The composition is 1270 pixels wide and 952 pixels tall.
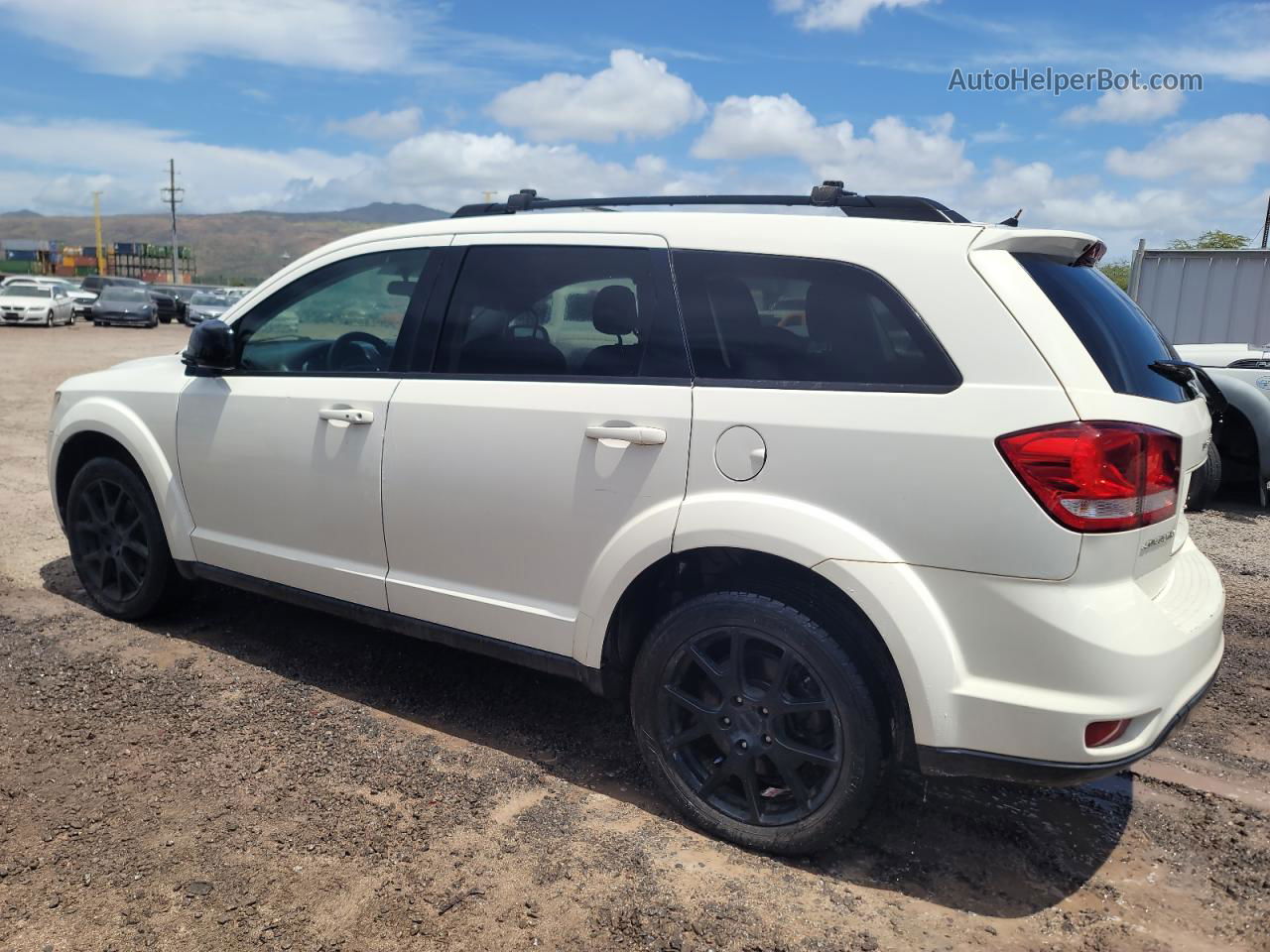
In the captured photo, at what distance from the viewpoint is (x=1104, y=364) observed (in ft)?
8.41

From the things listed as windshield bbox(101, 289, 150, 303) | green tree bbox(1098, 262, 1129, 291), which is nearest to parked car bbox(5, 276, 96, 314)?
windshield bbox(101, 289, 150, 303)

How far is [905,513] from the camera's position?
257cm

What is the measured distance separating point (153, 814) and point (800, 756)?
199 cm

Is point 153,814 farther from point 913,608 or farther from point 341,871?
point 913,608

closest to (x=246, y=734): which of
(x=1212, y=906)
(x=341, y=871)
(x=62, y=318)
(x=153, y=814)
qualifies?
(x=153, y=814)

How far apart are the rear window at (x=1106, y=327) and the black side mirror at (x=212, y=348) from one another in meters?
3.01

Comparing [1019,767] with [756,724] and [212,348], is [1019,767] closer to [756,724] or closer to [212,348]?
[756,724]

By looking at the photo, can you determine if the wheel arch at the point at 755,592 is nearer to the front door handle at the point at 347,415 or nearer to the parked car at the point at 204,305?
the front door handle at the point at 347,415

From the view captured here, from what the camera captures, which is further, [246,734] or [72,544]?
[72,544]

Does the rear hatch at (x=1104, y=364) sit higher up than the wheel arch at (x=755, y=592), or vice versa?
the rear hatch at (x=1104, y=364)

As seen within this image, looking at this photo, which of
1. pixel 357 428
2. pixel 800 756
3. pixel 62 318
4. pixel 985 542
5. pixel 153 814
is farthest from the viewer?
pixel 62 318

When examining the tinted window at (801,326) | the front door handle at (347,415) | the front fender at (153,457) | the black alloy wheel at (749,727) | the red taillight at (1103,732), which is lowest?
the black alloy wheel at (749,727)

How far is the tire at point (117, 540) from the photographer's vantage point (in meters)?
4.52

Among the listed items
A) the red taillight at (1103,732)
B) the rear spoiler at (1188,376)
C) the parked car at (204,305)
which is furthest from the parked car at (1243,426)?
the parked car at (204,305)
